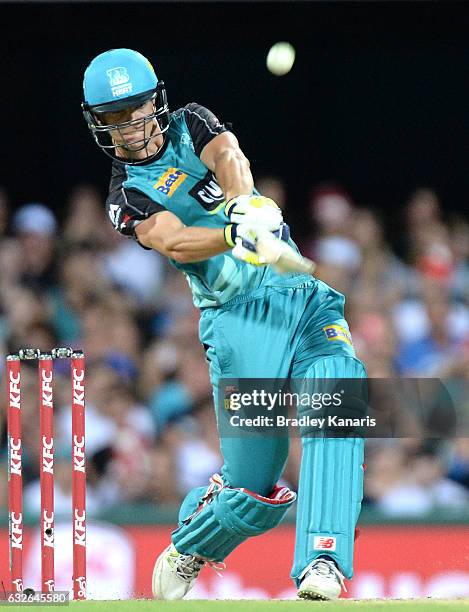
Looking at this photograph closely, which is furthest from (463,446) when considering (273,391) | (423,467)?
(273,391)

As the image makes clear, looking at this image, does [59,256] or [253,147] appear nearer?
[59,256]

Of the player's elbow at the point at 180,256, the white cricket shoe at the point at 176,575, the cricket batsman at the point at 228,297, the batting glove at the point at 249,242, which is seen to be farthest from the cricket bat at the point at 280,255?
the white cricket shoe at the point at 176,575

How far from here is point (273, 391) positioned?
4.55 m

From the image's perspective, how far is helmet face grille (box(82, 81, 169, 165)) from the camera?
4.41 meters

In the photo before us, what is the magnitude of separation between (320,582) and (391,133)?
5471 millimetres

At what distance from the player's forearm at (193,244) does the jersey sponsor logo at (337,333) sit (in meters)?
0.55

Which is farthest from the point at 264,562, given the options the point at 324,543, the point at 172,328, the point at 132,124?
the point at 132,124

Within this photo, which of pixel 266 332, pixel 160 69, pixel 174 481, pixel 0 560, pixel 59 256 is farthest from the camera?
pixel 160 69

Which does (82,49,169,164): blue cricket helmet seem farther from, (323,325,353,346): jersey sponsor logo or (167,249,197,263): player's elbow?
(323,325,353,346): jersey sponsor logo

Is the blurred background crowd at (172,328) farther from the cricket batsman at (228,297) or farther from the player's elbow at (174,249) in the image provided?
the player's elbow at (174,249)

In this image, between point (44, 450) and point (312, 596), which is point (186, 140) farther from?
point (312, 596)

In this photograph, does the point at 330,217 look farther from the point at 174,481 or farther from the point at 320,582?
the point at 320,582

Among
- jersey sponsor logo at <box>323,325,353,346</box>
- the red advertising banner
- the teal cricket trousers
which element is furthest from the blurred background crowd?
jersey sponsor logo at <box>323,325,353,346</box>

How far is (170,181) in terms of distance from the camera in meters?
4.54
